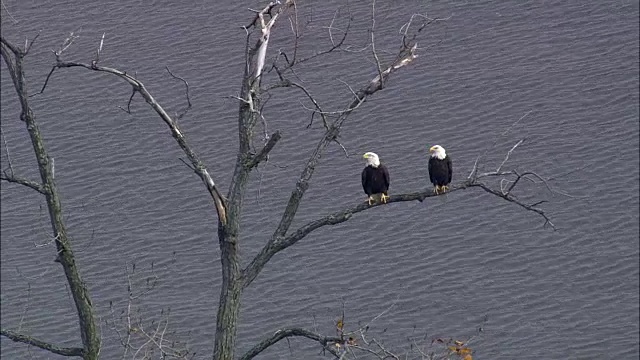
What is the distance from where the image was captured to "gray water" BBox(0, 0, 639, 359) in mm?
14828

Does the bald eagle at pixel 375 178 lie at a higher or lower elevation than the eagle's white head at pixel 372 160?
lower

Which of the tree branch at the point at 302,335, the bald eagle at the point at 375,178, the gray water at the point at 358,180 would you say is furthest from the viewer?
the gray water at the point at 358,180

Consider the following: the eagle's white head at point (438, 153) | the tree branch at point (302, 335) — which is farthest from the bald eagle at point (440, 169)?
the tree branch at point (302, 335)

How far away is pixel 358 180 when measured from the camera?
17.2m

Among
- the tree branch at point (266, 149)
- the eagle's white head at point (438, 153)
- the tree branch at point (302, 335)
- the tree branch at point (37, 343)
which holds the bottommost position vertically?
the tree branch at point (302, 335)

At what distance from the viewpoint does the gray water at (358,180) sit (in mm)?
14828

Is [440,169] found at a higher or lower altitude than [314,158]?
lower

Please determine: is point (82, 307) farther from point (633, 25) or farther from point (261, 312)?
point (633, 25)

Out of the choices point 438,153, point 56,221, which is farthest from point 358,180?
point 56,221

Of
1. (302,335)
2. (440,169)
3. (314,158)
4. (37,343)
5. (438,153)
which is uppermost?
(314,158)

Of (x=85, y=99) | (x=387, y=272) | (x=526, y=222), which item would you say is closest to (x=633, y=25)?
(x=526, y=222)

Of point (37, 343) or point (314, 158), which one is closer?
point (314, 158)

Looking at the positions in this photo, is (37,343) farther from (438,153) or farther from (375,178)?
(438,153)

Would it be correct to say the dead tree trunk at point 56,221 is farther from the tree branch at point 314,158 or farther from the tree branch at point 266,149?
the tree branch at point 266,149
